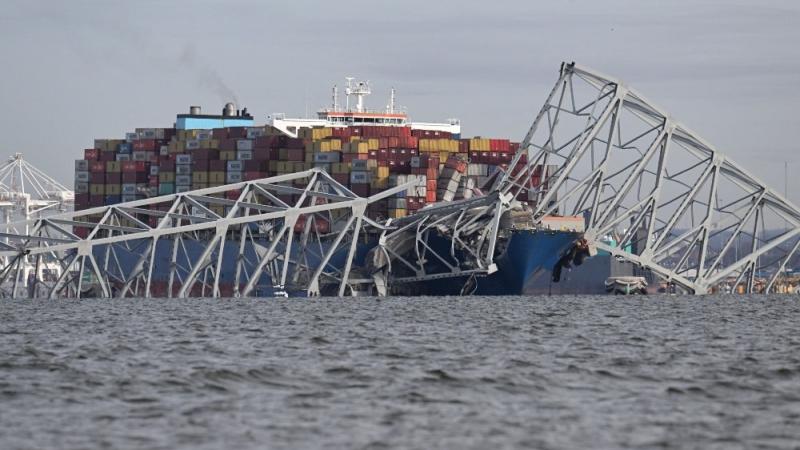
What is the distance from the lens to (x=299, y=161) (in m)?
124

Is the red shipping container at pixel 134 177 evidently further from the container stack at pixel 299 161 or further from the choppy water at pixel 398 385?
the choppy water at pixel 398 385

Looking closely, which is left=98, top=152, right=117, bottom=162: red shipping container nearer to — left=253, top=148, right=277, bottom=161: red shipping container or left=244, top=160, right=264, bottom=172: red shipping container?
left=244, top=160, right=264, bottom=172: red shipping container

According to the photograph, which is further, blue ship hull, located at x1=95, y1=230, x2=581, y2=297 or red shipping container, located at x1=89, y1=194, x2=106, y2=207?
red shipping container, located at x1=89, y1=194, x2=106, y2=207

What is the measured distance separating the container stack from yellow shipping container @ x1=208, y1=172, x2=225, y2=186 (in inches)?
3.3

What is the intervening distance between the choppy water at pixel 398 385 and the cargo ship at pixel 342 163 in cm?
4941

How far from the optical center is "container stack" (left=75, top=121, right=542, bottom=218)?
119000 millimetres

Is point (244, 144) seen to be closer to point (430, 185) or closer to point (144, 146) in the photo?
point (144, 146)

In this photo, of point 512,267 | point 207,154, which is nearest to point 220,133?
point 207,154

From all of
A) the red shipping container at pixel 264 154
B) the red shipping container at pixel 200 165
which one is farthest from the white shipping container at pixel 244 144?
the red shipping container at pixel 200 165

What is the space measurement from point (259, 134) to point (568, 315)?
67.4m

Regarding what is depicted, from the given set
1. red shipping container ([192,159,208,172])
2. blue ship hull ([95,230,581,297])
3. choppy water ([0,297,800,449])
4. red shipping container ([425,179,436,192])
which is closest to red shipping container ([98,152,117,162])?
red shipping container ([192,159,208,172])

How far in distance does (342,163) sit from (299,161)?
4.46 m

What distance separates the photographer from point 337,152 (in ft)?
403

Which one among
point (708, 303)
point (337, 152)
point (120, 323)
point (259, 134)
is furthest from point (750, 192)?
point (120, 323)
